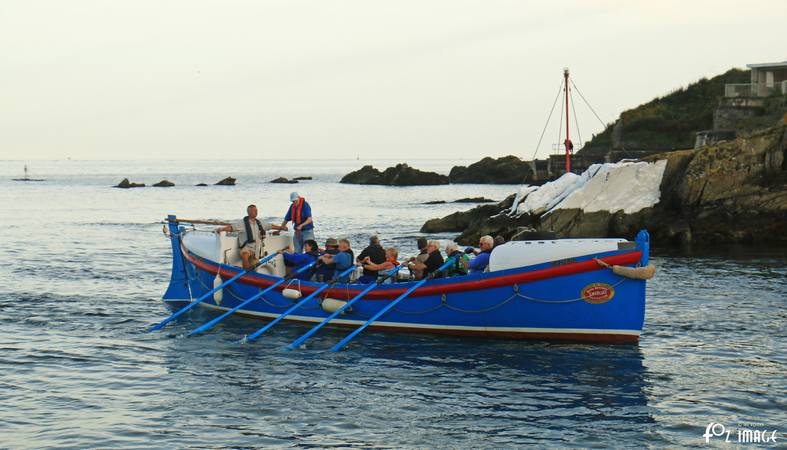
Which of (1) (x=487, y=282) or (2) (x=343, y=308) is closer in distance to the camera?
(1) (x=487, y=282)

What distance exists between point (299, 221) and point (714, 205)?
61.5ft

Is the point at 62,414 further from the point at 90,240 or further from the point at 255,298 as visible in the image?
the point at 90,240

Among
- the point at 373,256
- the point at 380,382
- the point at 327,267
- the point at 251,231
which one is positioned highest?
the point at 251,231

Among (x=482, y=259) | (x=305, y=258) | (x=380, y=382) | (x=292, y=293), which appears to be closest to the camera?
(x=380, y=382)

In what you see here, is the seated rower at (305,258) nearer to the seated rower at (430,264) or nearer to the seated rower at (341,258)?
the seated rower at (341,258)

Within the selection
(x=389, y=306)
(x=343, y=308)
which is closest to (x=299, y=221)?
(x=343, y=308)

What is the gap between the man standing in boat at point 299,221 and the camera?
2072 cm

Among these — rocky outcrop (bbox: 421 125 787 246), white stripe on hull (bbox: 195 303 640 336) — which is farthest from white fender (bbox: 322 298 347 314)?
rocky outcrop (bbox: 421 125 787 246)

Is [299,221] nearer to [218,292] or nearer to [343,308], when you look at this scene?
[218,292]

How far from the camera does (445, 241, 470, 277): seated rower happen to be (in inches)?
685

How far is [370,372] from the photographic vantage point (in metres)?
15.1

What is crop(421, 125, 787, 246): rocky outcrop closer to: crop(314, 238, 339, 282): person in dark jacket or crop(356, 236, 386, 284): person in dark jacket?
crop(314, 238, 339, 282): person in dark jacket

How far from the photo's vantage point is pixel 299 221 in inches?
818

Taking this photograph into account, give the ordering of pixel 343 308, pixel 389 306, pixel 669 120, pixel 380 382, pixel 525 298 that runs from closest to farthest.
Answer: pixel 380 382
pixel 525 298
pixel 389 306
pixel 343 308
pixel 669 120
